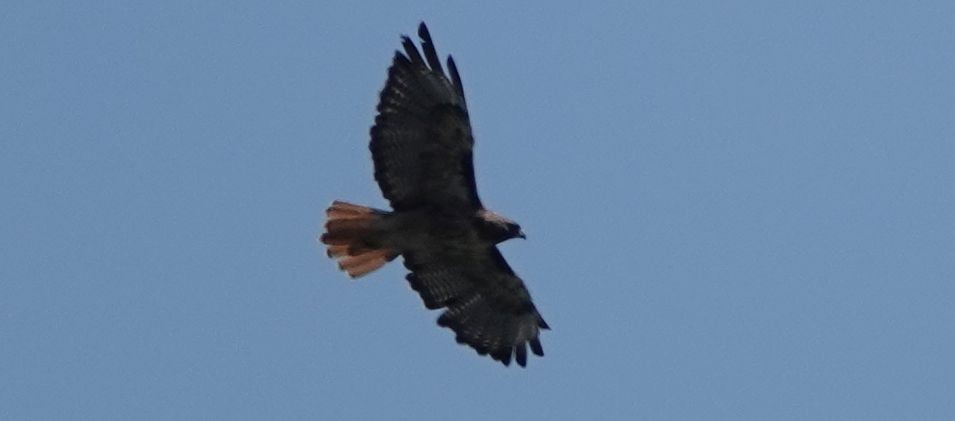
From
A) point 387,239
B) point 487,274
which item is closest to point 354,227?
point 387,239

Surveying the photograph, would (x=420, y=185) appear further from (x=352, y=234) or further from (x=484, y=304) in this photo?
(x=484, y=304)

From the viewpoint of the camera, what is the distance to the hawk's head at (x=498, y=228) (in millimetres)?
18688

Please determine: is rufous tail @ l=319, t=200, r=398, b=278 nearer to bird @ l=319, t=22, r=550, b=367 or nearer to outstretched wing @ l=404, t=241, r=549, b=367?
bird @ l=319, t=22, r=550, b=367

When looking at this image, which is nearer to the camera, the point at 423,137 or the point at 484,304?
the point at 423,137

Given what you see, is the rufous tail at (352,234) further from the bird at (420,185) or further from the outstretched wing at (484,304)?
the outstretched wing at (484,304)

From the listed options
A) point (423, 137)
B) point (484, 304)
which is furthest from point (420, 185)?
point (484, 304)

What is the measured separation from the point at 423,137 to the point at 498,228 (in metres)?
0.95

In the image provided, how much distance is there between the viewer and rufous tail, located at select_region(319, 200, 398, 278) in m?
18.6

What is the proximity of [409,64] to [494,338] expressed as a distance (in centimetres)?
257

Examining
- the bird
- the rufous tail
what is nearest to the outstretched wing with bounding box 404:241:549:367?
the bird

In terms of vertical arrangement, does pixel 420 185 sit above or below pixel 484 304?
above

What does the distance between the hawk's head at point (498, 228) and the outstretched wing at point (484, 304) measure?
803 mm

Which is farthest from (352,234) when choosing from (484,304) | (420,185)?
(484,304)

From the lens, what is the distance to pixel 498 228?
18703 millimetres
